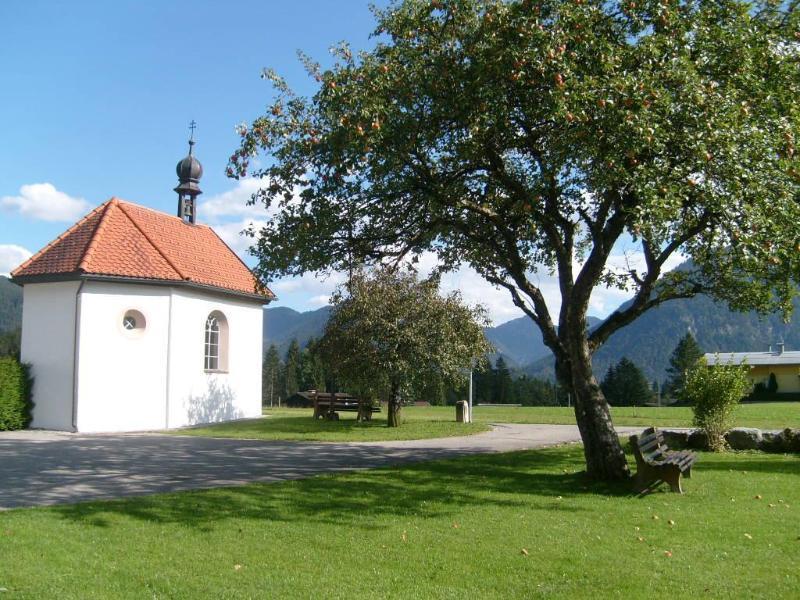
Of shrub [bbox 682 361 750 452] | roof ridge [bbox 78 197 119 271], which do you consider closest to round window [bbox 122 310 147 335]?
roof ridge [bbox 78 197 119 271]

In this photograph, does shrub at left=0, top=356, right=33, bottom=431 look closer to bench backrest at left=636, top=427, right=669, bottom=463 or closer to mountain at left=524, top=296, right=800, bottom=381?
bench backrest at left=636, top=427, right=669, bottom=463

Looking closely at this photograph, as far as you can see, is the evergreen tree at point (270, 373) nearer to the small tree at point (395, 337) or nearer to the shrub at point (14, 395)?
the shrub at point (14, 395)

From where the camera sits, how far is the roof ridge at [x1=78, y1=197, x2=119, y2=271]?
2202 cm

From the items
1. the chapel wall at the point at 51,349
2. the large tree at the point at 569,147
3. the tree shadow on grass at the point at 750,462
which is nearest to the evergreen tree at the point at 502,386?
the chapel wall at the point at 51,349

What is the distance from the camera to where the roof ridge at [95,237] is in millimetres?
22016

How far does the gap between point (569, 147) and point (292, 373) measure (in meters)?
62.7

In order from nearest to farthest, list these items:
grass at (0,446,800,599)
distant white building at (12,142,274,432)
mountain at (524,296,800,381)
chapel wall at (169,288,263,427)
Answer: grass at (0,446,800,599) < distant white building at (12,142,274,432) < chapel wall at (169,288,263,427) < mountain at (524,296,800,381)

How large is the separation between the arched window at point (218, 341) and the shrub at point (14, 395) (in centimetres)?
647

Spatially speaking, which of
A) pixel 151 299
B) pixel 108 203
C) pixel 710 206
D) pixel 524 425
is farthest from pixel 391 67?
pixel 108 203

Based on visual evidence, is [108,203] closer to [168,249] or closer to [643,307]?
[168,249]

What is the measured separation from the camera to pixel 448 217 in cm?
1238

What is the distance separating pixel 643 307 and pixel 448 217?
380 cm

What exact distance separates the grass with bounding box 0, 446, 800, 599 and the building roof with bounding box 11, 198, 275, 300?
12.0 m

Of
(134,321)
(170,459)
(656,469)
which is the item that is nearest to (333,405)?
(134,321)
